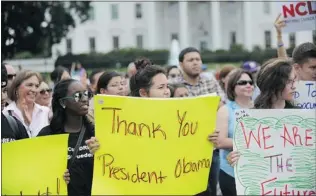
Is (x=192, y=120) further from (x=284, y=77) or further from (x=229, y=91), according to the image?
(x=229, y=91)

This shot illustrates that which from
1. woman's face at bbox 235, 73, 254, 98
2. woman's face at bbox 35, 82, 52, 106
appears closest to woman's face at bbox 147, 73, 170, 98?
woman's face at bbox 235, 73, 254, 98

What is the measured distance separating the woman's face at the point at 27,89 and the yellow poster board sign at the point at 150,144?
2.10 m

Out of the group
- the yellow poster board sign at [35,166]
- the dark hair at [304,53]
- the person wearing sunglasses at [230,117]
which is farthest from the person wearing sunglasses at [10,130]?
the dark hair at [304,53]

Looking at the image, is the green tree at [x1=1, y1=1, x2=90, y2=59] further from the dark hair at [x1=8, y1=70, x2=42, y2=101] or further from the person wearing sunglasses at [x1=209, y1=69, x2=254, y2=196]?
the person wearing sunglasses at [x1=209, y1=69, x2=254, y2=196]

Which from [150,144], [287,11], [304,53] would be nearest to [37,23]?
[287,11]

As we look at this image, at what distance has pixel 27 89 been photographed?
5.48 metres

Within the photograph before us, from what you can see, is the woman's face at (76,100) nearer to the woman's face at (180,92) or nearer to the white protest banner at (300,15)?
the woman's face at (180,92)

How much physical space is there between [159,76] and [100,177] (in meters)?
0.99

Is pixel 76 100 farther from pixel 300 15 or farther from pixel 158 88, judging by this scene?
pixel 300 15

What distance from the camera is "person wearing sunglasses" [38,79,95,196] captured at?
413cm

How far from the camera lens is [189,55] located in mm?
7148

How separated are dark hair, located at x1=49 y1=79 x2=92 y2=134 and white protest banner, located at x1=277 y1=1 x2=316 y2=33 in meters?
2.77

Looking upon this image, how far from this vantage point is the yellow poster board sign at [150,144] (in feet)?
11.4

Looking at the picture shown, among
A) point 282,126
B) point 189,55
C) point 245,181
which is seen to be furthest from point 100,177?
point 189,55
